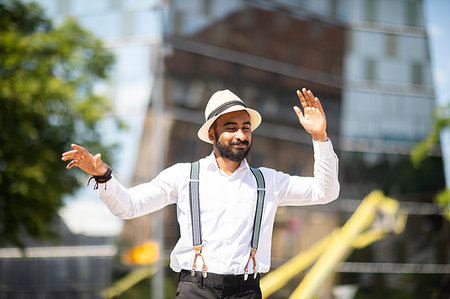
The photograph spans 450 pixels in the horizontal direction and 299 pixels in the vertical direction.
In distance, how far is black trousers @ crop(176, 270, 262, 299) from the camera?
290 centimetres

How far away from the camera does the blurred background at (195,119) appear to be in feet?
33.8

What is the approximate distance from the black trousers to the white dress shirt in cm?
4

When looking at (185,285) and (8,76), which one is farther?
(8,76)

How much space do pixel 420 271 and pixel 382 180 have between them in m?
1.96

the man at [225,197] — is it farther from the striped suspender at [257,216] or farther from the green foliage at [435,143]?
the green foliage at [435,143]

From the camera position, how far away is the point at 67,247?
12.2 metres

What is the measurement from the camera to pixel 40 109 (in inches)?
399

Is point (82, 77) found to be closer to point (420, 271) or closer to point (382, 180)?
point (382, 180)

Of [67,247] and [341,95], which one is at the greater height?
[341,95]

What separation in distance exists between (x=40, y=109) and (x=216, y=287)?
26.0 feet

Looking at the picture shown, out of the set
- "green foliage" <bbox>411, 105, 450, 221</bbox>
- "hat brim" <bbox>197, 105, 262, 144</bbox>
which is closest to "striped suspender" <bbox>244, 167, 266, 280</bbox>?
"hat brim" <bbox>197, 105, 262, 144</bbox>

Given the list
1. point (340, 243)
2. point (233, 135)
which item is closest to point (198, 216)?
point (233, 135)

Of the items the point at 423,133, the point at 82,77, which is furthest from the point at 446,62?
the point at 82,77

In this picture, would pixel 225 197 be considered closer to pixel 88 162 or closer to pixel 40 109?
pixel 88 162
